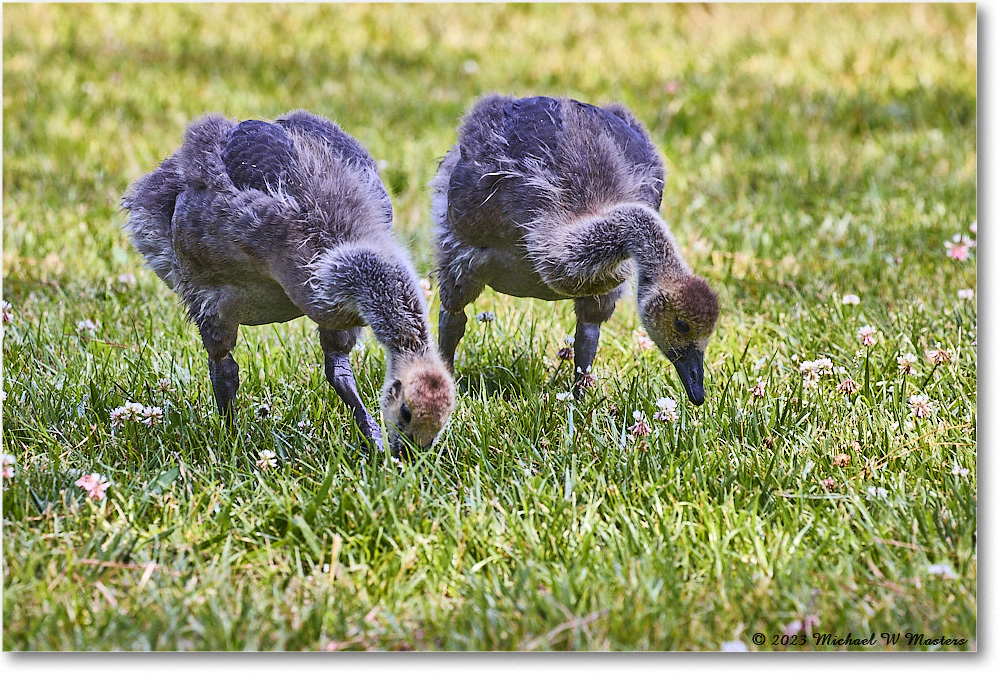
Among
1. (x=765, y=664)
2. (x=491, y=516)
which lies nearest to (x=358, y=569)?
(x=491, y=516)

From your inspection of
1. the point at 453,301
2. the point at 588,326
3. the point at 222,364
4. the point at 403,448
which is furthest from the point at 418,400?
the point at 588,326

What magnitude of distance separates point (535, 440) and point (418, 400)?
29.4 inches

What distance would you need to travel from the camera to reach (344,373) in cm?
376

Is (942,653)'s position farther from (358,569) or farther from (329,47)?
(329,47)

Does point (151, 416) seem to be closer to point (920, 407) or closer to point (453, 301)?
point (453, 301)

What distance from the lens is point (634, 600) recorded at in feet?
9.33

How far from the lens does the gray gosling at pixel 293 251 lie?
127 inches

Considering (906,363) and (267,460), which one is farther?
(906,363)

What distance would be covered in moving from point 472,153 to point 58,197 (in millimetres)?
3401


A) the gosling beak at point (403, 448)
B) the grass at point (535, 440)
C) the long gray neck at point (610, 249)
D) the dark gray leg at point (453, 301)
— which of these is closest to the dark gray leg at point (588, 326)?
the grass at point (535, 440)

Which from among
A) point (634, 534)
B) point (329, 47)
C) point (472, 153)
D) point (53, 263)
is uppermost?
point (329, 47)

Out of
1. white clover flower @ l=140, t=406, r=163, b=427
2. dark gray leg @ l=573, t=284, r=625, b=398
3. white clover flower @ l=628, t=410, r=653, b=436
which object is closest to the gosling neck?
white clover flower @ l=628, t=410, r=653, b=436

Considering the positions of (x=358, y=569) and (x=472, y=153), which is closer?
(x=358, y=569)

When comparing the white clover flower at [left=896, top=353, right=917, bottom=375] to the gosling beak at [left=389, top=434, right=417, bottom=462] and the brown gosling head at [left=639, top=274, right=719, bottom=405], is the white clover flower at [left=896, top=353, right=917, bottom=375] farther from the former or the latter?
the gosling beak at [left=389, top=434, right=417, bottom=462]
